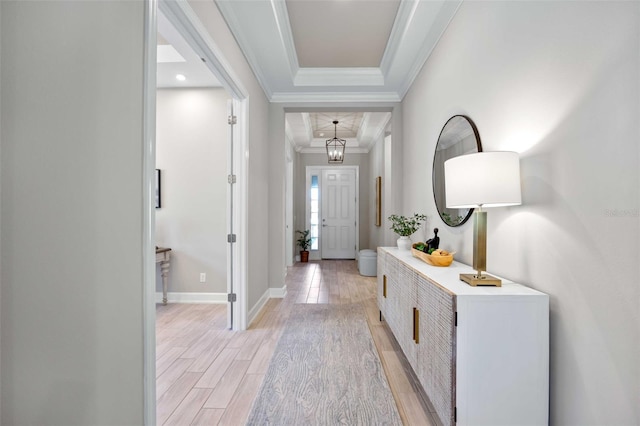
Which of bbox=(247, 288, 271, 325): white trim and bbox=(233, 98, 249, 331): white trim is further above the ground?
bbox=(233, 98, 249, 331): white trim

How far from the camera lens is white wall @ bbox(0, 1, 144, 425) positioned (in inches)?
30.7

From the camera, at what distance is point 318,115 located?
5344 mm

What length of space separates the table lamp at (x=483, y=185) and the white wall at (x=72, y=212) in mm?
1458

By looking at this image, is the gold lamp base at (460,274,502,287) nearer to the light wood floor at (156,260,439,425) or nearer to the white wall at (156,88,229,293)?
the light wood floor at (156,260,439,425)

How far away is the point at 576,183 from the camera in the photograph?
117cm

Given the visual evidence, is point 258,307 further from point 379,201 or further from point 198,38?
point 379,201

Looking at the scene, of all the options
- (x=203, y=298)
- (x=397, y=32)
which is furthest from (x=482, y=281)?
(x=203, y=298)

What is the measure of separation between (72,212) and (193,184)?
115 inches

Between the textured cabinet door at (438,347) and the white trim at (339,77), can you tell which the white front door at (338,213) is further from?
the textured cabinet door at (438,347)

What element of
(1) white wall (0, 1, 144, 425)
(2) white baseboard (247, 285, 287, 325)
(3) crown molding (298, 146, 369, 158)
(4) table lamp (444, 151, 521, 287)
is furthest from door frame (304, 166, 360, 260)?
(1) white wall (0, 1, 144, 425)

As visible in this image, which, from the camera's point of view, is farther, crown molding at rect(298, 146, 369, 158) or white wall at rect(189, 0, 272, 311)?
crown molding at rect(298, 146, 369, 158)

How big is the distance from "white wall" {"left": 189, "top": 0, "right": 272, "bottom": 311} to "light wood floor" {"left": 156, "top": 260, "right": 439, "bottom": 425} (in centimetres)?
41

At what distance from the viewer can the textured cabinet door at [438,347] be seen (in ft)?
4.46

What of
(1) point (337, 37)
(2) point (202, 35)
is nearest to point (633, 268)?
(2) point (202, 35)
